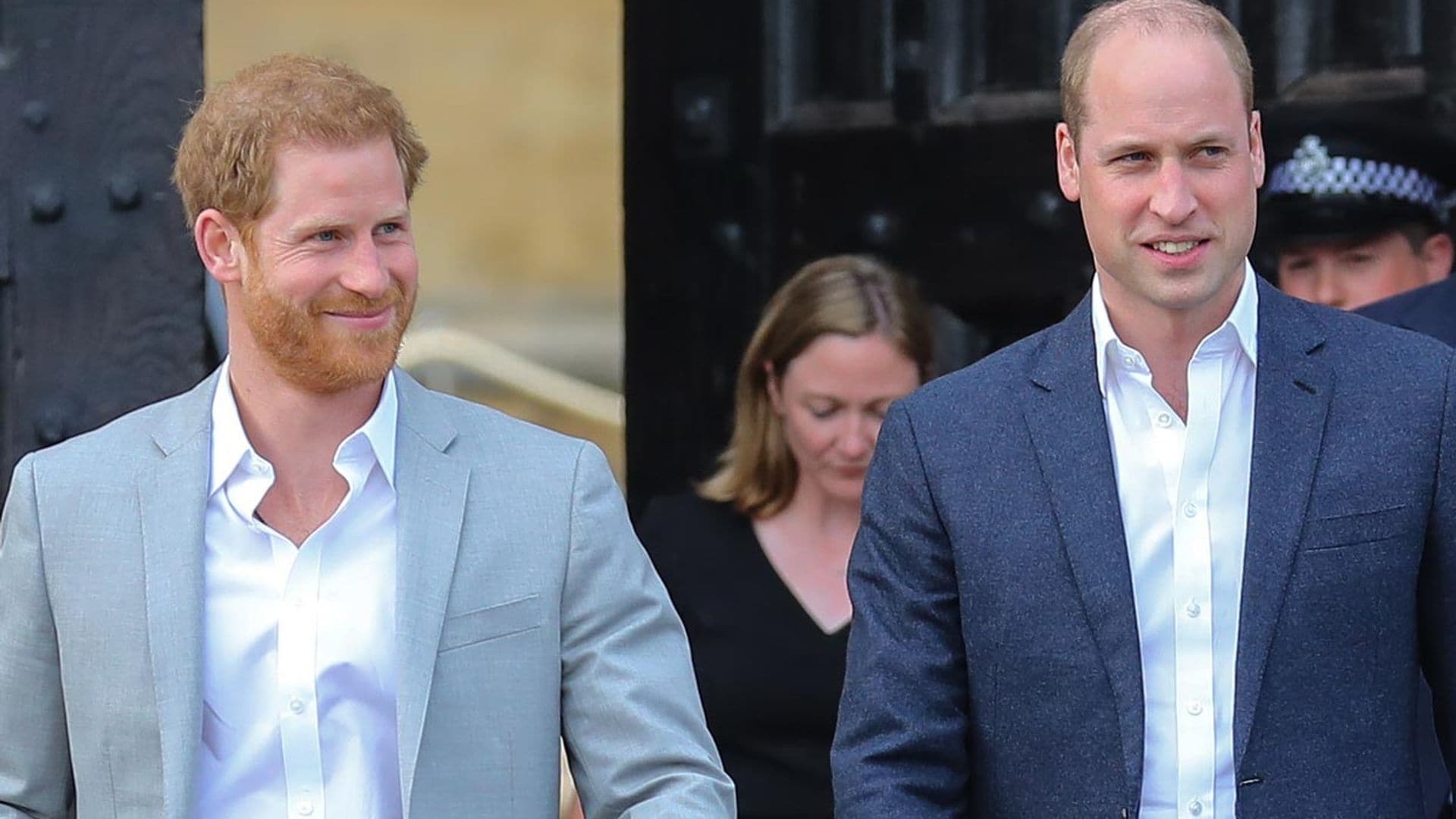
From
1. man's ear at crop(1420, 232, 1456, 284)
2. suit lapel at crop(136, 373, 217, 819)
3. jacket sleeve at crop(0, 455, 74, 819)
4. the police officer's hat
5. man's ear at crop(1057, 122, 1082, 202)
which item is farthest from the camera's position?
man's ear at crop(1420, 232, 1456, 284)

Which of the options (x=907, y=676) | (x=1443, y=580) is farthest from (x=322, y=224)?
(x=1443, y=580)

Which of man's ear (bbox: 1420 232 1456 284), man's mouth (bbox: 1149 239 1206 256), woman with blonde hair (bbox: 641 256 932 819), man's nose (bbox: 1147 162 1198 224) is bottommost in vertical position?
woman with blonde hair (bbox: 641 256 932 819)

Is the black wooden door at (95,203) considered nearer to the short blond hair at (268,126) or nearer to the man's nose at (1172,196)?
the short blond hair at (268,126)

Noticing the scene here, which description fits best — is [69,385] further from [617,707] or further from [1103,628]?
[1103,628]

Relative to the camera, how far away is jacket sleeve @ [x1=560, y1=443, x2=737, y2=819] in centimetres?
316

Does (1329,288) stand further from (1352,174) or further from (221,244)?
(221,244)

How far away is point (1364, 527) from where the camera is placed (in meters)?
3.12

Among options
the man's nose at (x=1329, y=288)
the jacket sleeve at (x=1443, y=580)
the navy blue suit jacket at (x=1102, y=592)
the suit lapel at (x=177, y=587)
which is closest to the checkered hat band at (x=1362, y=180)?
the man's nose at (x=1329, y=288)

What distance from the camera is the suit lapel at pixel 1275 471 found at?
10.1 feet

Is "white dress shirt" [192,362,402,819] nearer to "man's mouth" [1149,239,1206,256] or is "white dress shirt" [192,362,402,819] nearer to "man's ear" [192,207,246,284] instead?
"man's ear" [192,207,246,284]

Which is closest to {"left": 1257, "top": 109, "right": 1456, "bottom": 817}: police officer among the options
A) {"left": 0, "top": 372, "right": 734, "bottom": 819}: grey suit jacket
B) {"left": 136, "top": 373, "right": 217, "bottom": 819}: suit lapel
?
{"left": 0, "top": 372, "right": 734, "bottom": 819}: grey suit jacket

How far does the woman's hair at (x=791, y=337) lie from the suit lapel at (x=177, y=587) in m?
1.28

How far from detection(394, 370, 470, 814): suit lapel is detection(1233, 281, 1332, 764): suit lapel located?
857 millimetres

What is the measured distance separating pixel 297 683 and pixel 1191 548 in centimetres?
97
